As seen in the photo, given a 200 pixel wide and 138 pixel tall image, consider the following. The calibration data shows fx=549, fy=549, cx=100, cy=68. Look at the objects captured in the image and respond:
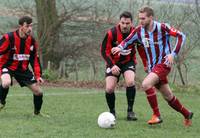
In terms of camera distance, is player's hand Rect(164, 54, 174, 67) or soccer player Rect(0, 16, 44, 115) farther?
soccer player Rect(0, 16, 44, 115)

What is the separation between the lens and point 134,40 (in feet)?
28.0

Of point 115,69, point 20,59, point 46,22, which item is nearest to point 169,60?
point 115,69

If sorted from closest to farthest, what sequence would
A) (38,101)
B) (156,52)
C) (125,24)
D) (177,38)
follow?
(177,38), (156,52), (125,24), (38,101)

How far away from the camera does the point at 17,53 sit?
360 inches

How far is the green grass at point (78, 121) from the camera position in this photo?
729 cm

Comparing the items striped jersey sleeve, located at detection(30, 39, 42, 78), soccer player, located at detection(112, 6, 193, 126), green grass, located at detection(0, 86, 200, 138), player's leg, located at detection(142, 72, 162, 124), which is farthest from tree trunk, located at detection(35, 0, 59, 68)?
player's leg, located at detection(142, 72, 162, 124)

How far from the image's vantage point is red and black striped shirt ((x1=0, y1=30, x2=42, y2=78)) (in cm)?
907

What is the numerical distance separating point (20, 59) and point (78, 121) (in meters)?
1.49

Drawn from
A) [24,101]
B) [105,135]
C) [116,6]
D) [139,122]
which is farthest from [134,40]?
[116,6]

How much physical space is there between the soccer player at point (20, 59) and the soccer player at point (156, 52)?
193cm

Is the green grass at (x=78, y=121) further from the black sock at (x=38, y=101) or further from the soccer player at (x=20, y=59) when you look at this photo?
the soccer player at (x=20, y=59)

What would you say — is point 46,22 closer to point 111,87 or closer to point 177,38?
point 111,87

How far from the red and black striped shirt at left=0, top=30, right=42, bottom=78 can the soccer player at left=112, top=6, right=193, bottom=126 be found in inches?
76.3

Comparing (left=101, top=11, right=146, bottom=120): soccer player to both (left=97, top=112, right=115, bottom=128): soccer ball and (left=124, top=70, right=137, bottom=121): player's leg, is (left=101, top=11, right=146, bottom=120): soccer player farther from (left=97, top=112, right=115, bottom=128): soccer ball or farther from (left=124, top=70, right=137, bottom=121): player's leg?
(left=97, top=112, right=115, bottom=128): soccer ball
